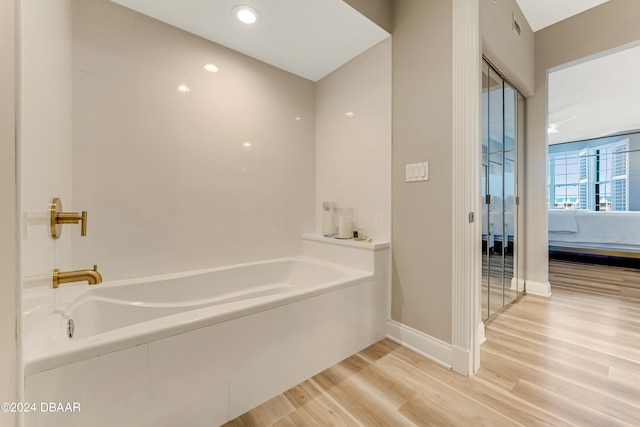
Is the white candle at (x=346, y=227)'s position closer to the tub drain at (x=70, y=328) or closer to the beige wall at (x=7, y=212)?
the tub drain at (x=70, y=328)

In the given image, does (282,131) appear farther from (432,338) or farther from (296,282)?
(432,338)

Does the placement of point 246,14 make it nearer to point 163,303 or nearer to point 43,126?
point 43,126

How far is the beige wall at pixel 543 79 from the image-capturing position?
2352 mm

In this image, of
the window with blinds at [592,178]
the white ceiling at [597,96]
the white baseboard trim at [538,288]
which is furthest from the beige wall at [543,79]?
the window with blinds at [592,178]

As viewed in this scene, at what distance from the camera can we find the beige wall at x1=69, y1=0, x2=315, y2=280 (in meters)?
1.53

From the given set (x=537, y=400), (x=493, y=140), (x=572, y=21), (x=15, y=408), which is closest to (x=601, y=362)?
(x=537, y=400)

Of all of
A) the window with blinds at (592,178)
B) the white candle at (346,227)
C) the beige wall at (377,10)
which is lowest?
the white candle at (346,227)

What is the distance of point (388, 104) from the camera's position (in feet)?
6.38

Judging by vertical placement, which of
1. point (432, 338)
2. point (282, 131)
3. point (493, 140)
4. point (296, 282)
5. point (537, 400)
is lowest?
point (537, 400)

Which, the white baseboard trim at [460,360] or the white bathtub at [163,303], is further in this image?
the white baseboard trim at [460,360]

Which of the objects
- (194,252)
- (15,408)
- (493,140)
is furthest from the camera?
(493,140)

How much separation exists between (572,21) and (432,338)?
3.26m

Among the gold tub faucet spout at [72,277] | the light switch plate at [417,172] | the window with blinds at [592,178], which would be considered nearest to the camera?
the gold tub faucet spout at [72,277]

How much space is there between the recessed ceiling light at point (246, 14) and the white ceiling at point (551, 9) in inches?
90.8
